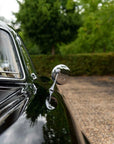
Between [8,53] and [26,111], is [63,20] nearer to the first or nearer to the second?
[8,53]

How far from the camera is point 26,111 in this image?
1243mm

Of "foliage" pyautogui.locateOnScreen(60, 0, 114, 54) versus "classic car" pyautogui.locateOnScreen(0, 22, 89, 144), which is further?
"foliage" pyautogui.locateOnScreen(60, 0, 114, 54)

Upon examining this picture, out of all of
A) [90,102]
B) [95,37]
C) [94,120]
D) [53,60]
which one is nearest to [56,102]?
[94,120]

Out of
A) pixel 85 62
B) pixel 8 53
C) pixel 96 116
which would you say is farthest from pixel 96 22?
pixel 8 53

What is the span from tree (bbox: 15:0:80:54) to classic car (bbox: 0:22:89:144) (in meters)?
12.2

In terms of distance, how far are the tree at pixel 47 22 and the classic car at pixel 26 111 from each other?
12.2 meters

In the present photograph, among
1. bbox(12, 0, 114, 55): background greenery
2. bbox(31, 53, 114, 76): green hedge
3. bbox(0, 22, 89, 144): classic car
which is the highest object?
bbox(12, 0, 114, 55): background greenery

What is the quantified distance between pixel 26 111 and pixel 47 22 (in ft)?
45.6

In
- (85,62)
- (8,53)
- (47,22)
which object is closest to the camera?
(8,53)

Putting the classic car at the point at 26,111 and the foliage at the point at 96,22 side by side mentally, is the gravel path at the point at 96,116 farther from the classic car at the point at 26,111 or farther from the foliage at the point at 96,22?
the foliage at the point at 96,22

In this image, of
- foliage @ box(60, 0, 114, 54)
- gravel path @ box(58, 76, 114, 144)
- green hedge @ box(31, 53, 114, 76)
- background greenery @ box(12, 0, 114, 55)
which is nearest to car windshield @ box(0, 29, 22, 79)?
gravel path @ box(58, 76, 114, 144)

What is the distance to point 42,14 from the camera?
46.1ft

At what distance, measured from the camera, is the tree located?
14125 millimetres

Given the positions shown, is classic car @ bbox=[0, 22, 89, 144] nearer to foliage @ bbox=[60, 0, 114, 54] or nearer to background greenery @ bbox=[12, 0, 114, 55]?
background greenery @ bbox=[12, 0, 114, 55]
